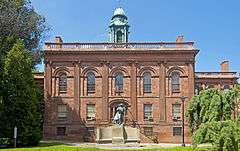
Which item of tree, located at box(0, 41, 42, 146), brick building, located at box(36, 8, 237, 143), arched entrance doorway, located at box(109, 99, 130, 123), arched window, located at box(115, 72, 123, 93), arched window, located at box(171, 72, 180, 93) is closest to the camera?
tree, located at box(0, 41, 42, 146)

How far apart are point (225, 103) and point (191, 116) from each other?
3427 mm

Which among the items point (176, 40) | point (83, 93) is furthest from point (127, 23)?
point (83, 93)

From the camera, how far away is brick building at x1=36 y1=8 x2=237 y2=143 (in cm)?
5047

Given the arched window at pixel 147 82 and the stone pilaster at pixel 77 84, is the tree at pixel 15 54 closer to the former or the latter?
the stone pilaster at pixel 77 84

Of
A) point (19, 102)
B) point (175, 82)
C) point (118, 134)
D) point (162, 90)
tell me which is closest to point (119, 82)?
point (162, 90)

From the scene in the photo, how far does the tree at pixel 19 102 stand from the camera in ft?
128

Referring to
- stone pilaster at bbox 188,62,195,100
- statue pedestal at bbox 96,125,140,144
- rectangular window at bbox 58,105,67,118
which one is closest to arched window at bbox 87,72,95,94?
rectangular window at bbox 58,105,67,118

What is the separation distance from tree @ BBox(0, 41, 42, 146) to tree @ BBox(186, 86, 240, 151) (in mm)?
14027

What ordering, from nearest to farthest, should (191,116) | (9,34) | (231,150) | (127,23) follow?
(231,150)
(191,116)
(9,34)
(127,23)

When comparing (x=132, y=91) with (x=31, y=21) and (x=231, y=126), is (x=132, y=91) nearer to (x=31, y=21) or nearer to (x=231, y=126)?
(x=31, y=21)

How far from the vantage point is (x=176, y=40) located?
171 feet

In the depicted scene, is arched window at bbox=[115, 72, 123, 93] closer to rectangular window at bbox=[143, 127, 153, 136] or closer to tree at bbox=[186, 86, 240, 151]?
rectangular window at bbox=[143, 127, 153, 136]

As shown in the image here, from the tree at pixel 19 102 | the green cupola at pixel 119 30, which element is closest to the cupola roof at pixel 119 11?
the green cupola at pixel 119 30

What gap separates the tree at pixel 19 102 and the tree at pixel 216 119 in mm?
14027
